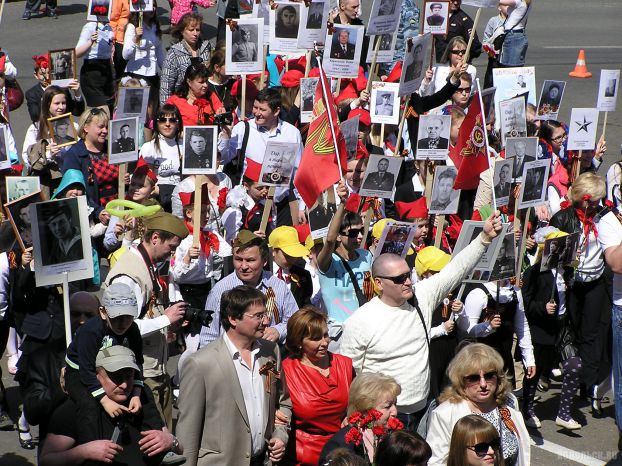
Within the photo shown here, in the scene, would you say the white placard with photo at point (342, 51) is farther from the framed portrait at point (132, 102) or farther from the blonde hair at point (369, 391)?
the blonde hair at point (369, 391)

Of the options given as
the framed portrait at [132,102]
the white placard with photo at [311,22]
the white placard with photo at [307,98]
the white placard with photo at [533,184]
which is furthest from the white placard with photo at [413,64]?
the framed portrait at [132,102]

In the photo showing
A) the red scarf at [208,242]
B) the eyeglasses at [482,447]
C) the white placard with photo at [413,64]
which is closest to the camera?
the eyeglasses at [482,447]

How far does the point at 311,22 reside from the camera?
35.9ft

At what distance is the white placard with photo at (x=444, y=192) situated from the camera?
28.5 feet

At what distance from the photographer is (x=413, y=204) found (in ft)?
29.2

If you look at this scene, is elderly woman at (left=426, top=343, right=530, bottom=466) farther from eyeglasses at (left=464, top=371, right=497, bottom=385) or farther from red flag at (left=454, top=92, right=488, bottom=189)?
red flag at (left=454, top=92, right=488, bottom=189)

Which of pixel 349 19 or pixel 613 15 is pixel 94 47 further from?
pixel 613 15

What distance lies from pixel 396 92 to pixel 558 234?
287 centimetres

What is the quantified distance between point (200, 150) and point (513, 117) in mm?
3064

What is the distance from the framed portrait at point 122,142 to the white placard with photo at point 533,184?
3.10 m

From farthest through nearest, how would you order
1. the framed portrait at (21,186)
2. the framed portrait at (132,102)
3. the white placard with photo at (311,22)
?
1. the white placard with photo at (311,22)
2. the framed portrait at (132,102)
3. the framed portrait at (21,186)

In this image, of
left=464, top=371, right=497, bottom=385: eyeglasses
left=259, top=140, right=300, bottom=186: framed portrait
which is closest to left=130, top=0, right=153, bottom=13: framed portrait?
left=259, top=140, right=300, bottom=186: framed portrait

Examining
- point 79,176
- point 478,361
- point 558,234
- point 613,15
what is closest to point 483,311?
point 558,234

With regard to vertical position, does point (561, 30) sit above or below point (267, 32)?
below
